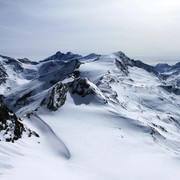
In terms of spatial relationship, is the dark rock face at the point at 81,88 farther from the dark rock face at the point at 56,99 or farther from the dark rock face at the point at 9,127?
the dark rock face at the point at 9,127

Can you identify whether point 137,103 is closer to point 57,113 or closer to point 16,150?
point 57,113

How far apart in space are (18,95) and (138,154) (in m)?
144

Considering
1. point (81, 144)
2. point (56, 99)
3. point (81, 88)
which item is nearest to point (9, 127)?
point (81, 144)

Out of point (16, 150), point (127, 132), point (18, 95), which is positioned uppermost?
point (16, 150)

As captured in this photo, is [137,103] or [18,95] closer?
[137,103]

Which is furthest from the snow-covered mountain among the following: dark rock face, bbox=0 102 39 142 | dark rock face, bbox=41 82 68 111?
dark rock face, bbox=0 102 39 142

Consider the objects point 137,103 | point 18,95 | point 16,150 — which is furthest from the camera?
point 18,95

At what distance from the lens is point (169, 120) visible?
138 meters

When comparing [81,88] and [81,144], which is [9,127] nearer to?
[81,144]

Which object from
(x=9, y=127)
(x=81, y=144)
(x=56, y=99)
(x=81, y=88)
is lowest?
(x=81, y=88)

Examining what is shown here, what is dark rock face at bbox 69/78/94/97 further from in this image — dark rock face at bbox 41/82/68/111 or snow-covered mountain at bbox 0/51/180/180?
dark rock face at bbox 41/82/68/111

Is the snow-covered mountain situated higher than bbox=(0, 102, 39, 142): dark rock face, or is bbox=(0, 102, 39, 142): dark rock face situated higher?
bbox=(0, 102, 39, 142): dark rock face

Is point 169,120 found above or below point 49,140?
below

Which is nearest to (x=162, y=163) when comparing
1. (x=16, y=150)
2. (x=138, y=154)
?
(x=138, y=154)
